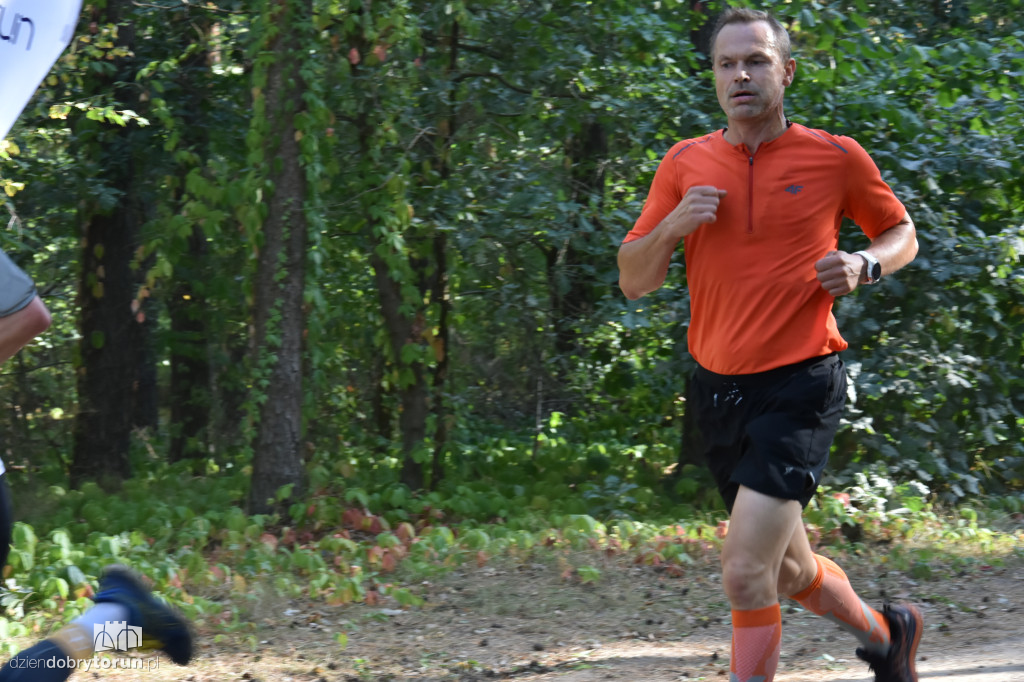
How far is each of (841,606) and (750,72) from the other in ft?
5.59

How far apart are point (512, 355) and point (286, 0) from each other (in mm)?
3508

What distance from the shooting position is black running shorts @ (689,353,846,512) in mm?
3051

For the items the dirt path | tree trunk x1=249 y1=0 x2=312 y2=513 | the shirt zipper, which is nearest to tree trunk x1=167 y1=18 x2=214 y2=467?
tree trunk x1=249 y1=0 x2=312 y2=513

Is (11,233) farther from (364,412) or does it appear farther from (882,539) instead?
(882,539)

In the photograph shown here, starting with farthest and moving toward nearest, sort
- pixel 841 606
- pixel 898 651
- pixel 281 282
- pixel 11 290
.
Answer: pixel 281 282 < pixel 898 651 < pixel 841 606 < pixel 11 290

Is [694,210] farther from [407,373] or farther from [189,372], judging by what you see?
[189,372]

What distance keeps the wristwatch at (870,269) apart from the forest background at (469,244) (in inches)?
148

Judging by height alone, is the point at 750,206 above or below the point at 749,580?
above

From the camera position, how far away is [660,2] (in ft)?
28.8

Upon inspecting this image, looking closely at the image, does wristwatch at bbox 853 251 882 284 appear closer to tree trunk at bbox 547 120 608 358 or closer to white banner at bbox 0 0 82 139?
white banner at bbox 0 0 82 139

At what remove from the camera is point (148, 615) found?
9.53 feet

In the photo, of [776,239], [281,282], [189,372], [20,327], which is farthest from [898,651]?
Answer: [189,372]

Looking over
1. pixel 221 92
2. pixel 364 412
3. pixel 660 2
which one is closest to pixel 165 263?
pixel 221 92
